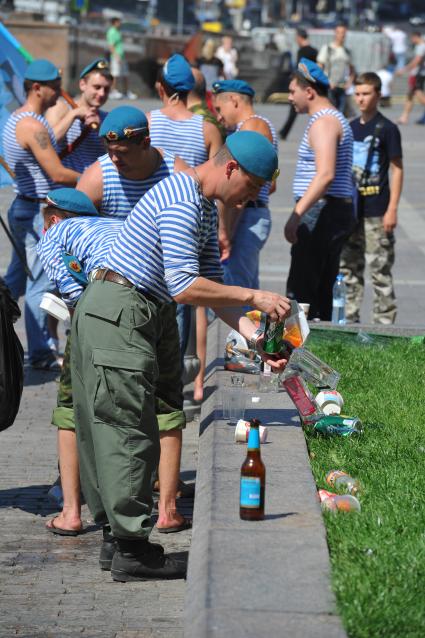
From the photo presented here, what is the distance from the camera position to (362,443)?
6422 millimetres

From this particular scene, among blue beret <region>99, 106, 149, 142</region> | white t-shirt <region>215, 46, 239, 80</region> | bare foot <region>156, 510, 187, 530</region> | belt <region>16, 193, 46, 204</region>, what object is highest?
blue beret <region>99, 106, 149, 142</region>

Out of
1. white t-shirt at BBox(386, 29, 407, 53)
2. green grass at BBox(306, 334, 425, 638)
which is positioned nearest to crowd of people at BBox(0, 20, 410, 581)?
green grass at BBox(306, 334, 425, 638)

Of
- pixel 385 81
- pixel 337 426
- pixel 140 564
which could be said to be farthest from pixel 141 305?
pixel 385 81

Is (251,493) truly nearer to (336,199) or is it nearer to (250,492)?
(250,492)

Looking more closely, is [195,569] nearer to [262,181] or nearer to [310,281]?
[262,181]

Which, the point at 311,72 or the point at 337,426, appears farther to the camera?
the point at 311,72

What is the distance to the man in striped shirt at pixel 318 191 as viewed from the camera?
883 centimetres

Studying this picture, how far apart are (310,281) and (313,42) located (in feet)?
123

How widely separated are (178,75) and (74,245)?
246cm

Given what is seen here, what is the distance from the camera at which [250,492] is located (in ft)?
15.8

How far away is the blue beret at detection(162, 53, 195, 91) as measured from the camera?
8.12m

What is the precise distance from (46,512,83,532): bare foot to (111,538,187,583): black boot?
26.3 inches

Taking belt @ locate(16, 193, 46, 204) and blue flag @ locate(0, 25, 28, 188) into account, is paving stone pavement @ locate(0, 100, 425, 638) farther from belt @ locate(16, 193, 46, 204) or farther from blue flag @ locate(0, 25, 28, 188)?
blue flag @ locate(0, 25, 28, 188)

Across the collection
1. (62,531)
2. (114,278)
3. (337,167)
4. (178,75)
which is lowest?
(62,531)
